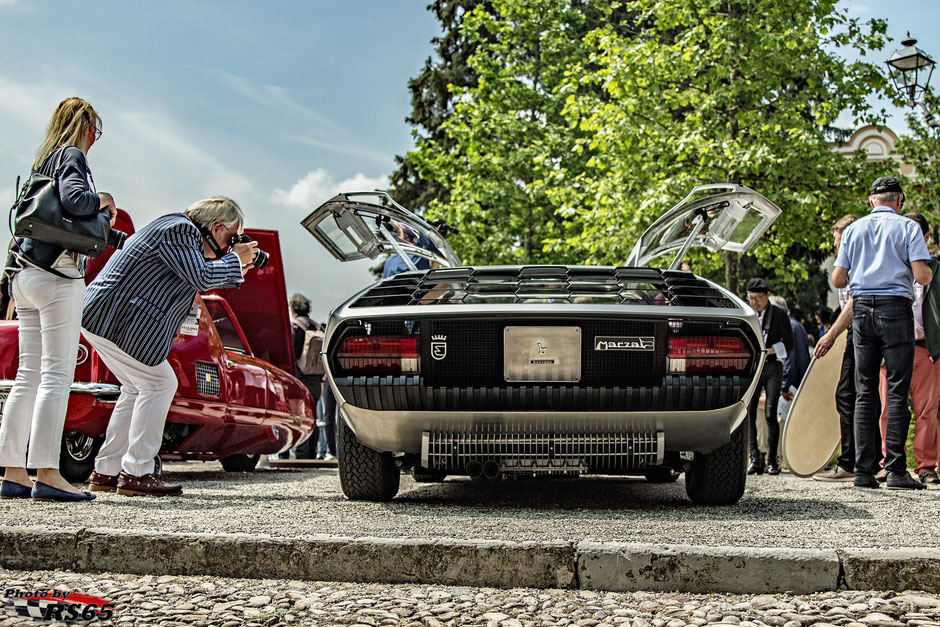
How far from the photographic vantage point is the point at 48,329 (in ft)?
15.5

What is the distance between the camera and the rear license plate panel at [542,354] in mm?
4352

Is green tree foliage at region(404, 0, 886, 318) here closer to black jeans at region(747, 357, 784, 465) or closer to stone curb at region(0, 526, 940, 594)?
black jeans at region(747, 357, 784, 465)

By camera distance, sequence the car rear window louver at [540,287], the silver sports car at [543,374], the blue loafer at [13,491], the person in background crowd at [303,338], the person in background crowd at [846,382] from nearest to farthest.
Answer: the silver sports car at [543,374]
the car rear window louver at [540,287]
the blue loafer at [13,491]
the person in background crowd at [846,382]
the person in background crowd at [303,338]

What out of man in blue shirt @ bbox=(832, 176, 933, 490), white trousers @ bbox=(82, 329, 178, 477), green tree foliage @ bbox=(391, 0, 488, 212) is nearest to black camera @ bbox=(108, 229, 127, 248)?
white trousers @ bbox=(82, 329, 178, 477)

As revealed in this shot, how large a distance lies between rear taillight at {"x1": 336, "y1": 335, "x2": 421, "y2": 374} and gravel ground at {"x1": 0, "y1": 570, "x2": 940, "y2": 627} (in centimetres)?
141

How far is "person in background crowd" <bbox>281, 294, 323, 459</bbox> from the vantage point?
11211 millimetres

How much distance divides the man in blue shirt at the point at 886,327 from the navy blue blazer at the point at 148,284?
379 centimetres

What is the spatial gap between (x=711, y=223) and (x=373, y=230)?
2167mm

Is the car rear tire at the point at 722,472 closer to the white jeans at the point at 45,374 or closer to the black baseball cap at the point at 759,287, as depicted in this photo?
the white jeans at the point at 45,374

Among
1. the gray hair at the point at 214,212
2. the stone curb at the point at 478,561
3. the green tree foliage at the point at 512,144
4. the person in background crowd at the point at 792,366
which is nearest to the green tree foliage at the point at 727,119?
the green tree foliage at the point at 512,144

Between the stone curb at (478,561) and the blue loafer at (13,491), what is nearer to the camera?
the stone curb at (478,561)

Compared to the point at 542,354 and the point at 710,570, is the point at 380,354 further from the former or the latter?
the point at 710,570

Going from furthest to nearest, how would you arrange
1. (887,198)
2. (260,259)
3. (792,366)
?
(792,366)
(887,198)
(260,259)

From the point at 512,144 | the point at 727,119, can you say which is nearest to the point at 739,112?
the point at 727,119
